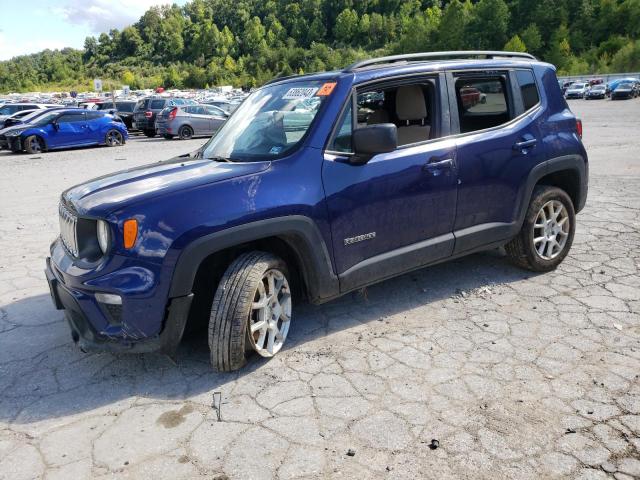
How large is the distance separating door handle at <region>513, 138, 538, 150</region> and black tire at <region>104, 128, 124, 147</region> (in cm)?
1761

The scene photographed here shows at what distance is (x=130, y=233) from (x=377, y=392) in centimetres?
161

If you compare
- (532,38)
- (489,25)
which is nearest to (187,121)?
(532,38)

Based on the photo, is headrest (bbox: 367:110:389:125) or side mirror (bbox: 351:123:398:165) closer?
side mirror (bbox: 351:123:398:165)

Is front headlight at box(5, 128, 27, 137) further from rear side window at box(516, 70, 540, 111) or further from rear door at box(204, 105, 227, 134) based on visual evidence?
rear side window at box(516, 70, 540, 111)

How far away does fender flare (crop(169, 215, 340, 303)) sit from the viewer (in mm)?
2768

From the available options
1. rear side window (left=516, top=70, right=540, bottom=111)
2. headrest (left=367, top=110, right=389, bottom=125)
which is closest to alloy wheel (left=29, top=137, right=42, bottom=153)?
headrest (left=367, top=110, right=389, bottom=125)

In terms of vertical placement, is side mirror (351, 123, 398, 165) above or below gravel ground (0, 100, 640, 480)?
above

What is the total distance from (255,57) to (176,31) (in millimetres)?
32202

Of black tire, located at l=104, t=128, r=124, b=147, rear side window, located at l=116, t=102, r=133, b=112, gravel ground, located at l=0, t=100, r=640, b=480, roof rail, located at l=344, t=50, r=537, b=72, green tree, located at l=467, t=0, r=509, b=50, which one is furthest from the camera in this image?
green tree, located at l=467, t=0, r=509, b=50

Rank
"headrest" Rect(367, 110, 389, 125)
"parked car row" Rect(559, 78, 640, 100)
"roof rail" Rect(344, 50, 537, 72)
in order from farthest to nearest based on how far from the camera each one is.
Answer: "parked car row" Rect(559, 78, 640, 100) < "headrest" Rect(367, 110, 389, 125) < "roof rail" Rect(344, 50, 537, 72)

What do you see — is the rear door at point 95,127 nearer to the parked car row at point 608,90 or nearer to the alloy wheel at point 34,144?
the alloy wheel at point 34,144

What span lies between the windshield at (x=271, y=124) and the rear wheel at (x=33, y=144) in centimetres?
1596

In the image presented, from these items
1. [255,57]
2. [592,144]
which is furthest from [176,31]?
[592,144]

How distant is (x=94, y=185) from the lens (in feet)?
A: 10.8
